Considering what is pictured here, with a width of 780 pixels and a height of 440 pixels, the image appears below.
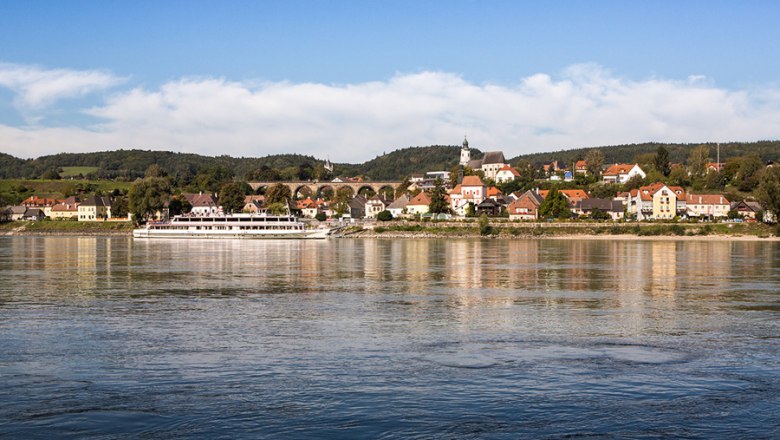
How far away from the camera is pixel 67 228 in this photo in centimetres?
11400

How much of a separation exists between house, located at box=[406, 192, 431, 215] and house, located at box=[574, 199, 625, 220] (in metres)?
22.4

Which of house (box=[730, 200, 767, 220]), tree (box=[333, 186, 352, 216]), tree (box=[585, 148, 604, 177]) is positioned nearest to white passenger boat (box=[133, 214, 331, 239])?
tree (box=[333, 186, 352, 216])

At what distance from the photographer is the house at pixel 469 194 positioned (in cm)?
11744

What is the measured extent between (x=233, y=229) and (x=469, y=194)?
39.3 m

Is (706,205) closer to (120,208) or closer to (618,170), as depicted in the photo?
(618,170)

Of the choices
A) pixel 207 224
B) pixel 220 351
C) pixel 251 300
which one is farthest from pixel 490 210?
pixel 220 351

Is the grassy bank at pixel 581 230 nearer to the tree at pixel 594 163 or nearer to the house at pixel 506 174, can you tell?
the house at pixel 506 174

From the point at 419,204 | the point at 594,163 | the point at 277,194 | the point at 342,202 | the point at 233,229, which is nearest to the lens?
the point at 233,229

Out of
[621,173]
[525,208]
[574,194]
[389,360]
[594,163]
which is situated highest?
[594,163]

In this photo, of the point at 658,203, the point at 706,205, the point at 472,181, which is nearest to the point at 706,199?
the point at 706,205

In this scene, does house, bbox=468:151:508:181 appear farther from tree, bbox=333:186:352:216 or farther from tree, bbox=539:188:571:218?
tree, bbox=539:188:571:218

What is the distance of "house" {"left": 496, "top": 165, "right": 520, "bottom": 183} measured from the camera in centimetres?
13500

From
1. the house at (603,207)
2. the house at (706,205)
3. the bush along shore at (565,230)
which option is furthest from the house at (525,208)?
the house at (706,205)

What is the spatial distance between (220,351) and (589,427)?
8681 millimetres
